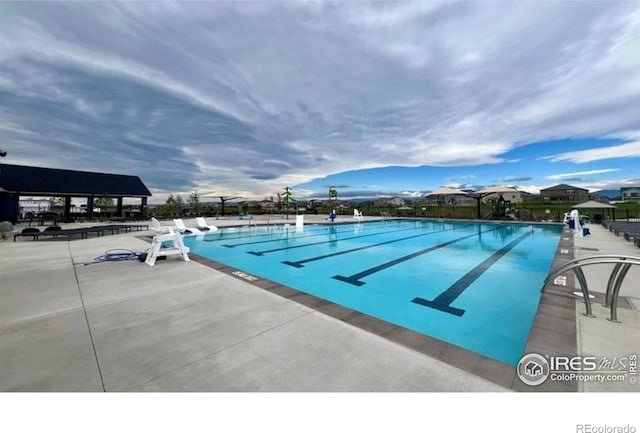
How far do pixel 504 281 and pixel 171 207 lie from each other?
97.8ft

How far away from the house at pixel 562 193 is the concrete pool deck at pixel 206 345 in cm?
4924

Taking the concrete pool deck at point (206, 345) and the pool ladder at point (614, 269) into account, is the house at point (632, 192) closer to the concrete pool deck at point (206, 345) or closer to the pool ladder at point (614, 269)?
the concrete pool deck at point (206, 345)

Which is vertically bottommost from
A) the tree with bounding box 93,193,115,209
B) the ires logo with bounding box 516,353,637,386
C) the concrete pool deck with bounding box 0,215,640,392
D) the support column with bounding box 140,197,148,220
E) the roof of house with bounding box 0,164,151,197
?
the concrete pool deck with bounding box 0,215,640,392

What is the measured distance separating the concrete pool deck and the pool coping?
0.07 metres

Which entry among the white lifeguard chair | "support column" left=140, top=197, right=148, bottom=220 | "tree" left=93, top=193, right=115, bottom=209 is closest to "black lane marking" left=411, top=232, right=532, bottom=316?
the white lifeguard chair

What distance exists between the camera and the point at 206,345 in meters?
2.15

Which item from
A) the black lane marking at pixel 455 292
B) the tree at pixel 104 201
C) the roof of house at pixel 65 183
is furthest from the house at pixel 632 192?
the tree at pixel 104 201

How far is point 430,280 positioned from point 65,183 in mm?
28199

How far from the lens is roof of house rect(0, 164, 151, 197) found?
56.6 ft

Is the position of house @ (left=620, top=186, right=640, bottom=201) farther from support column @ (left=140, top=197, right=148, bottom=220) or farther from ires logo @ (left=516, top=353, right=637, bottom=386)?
support column @ (left=140, top=197, right=148, bottom=220)

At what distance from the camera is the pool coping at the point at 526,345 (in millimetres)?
1701

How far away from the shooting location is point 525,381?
167cm

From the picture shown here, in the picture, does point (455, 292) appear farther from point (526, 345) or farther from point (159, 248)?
point (159, 248)
